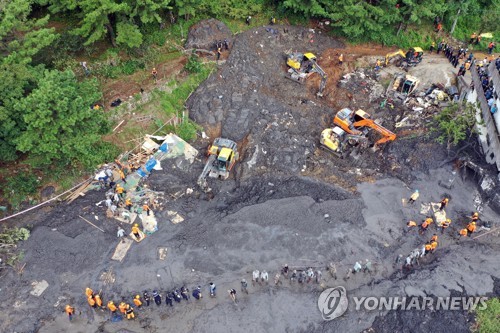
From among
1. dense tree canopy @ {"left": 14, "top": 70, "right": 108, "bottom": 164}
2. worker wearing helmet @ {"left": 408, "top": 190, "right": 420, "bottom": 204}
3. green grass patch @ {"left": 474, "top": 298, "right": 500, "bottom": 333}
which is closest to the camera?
green grass patch @ {"left": 474, "top": 298, "right": 500, "bottom": 333}

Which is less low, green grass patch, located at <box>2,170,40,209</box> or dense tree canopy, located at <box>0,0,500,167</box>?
dense tree canopy, located at <box>0,0,500,167</box>

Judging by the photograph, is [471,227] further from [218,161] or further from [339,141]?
[218,161]

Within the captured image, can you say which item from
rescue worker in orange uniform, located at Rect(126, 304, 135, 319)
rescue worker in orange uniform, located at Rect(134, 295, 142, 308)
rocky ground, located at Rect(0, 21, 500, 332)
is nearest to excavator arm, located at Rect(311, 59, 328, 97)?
rocky ground, located at Rect(0, 21, 500, 332)

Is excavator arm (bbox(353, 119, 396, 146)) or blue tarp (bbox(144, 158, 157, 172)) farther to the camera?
excavator arm (bbox(353, 119, 396, 146))

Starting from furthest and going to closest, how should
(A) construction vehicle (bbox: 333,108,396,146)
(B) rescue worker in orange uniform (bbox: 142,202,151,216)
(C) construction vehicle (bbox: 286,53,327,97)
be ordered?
(C) construction vehicle (bbox: 286,53,327,97), (A) construction vehicle (bbox: 333,108,396,146), (B) rescue worker in orange uniform (bbox: 142,202,151,216)

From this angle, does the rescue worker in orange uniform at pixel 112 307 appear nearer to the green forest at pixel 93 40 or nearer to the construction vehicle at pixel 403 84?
the green forest at pixel 93 40

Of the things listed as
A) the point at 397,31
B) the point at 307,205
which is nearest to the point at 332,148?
the point at 307,205

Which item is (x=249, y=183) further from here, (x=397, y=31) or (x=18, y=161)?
(x=397, y=31)

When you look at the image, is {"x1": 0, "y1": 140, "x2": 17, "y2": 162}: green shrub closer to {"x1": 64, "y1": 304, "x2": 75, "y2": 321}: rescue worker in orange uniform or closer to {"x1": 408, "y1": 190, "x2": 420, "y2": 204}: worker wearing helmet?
{"x1": 64, "y1": 304, "x2": 75, "y2": 321}: rescue worker in orange uniform

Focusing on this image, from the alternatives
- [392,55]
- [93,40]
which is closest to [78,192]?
[93,40]
